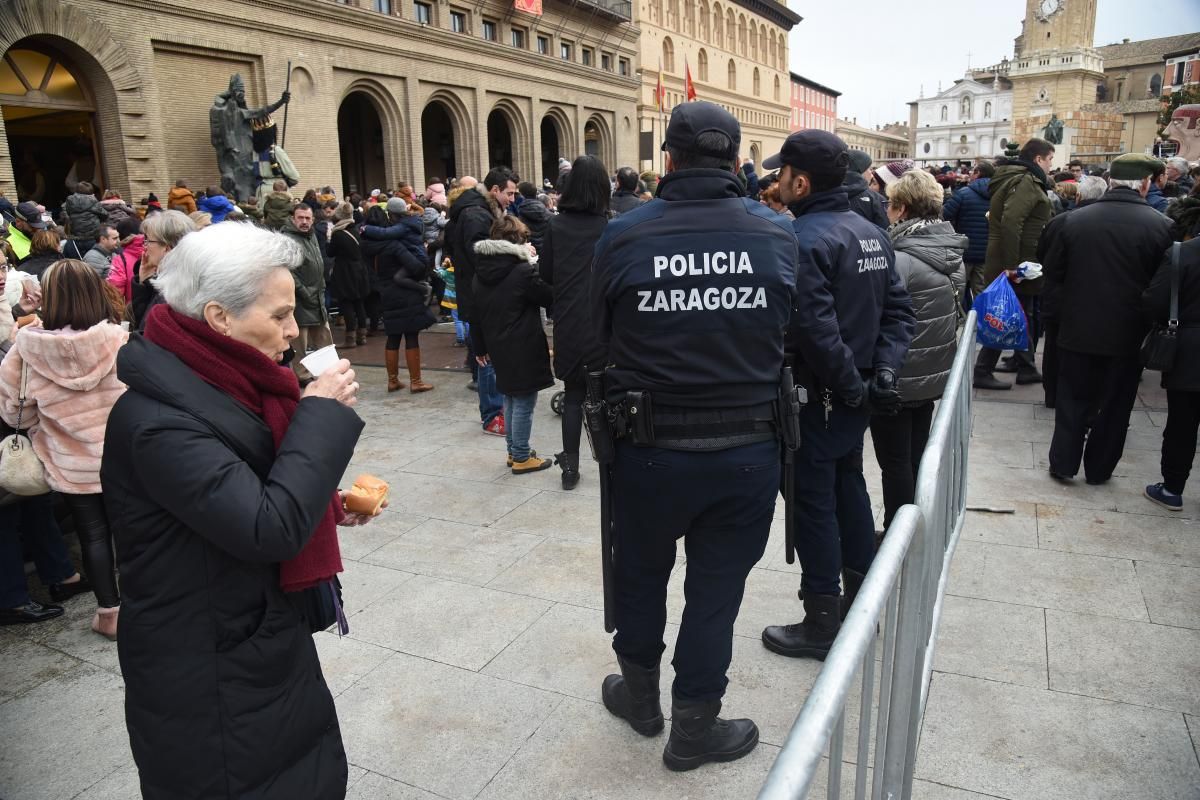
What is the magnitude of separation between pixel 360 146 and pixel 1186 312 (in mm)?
29426

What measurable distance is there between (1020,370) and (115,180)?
716 inches

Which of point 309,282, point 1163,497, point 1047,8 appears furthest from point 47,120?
point 1047,8

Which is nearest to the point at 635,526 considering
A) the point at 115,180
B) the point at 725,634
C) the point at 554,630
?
the point at 725,634

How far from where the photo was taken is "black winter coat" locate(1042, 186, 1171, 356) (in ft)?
16.6

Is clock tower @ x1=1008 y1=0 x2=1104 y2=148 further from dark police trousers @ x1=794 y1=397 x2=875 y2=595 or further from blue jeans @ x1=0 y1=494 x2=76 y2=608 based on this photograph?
blue jeans @ x1=0 y1=494 x2=76 y2=608

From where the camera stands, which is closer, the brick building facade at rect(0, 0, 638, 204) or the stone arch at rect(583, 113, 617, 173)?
the brick building facade at rect(0, 0, 638, 204)

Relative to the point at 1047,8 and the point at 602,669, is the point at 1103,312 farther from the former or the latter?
the point at 1047,8

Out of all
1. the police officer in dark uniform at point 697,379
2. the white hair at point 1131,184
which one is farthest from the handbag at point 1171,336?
the police officer in dark uniform at point 697,379

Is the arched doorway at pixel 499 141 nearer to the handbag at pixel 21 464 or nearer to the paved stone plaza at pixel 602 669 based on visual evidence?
the paved stone plaza at pixel 602 669

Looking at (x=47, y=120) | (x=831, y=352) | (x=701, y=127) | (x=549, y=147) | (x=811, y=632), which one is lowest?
→ (x=811, y=632)

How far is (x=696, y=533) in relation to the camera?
105 inches

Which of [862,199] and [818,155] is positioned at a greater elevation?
[818,155]

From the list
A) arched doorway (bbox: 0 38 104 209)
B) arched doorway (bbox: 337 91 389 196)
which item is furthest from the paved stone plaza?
arched doorway (bbox: 337 91 389 196)

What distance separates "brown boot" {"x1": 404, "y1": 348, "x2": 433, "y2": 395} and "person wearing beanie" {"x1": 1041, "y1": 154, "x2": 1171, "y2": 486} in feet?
18.8
